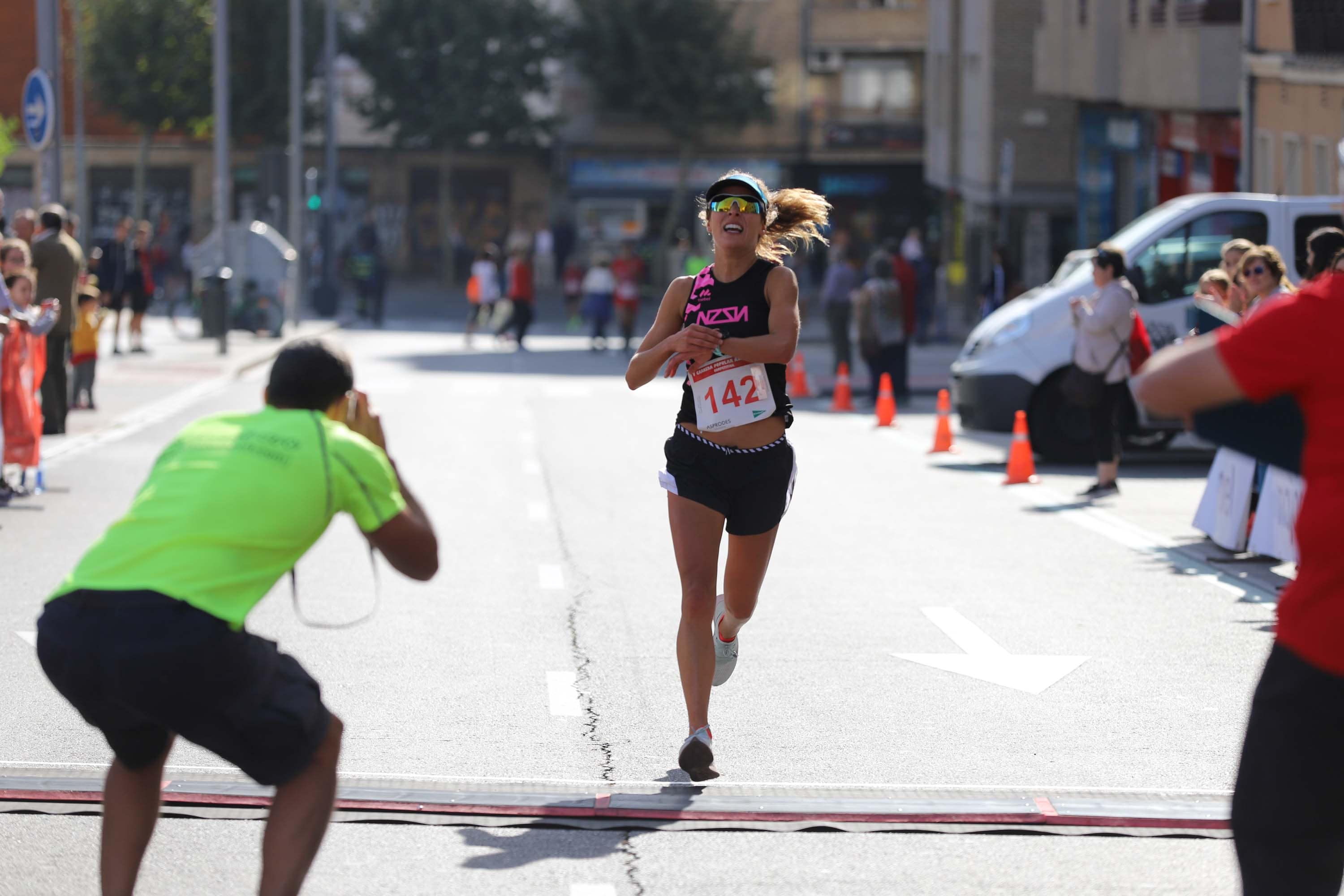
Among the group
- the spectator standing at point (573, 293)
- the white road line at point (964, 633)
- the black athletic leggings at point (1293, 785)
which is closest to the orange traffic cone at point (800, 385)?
the white road line at point (964, 633)

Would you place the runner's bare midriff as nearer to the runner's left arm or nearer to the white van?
the runner's left arm

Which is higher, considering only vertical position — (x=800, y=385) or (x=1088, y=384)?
(x=1088, y=384)

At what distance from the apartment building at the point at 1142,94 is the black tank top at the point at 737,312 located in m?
22.5

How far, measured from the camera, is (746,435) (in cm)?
658

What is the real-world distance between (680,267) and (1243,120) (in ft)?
68.8

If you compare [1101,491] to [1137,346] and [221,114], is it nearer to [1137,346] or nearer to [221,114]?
[1137,346]

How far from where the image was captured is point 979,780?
258 inches

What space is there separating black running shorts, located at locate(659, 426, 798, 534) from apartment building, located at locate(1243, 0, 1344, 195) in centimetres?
1895

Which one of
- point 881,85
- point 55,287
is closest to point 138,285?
point 55,287

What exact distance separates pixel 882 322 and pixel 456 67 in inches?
1311

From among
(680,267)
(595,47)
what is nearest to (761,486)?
(680,267)

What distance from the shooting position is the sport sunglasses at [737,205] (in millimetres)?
6523

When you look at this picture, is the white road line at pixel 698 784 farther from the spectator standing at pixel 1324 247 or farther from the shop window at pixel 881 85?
the shop window at pixel 881 85

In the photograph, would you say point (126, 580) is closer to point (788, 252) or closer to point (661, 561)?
point (788, 252)
